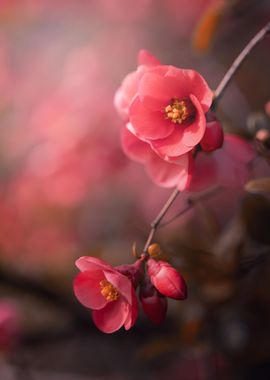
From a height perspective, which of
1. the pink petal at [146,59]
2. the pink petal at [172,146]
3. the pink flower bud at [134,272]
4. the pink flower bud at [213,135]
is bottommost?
the pink flower bud at [134,272]

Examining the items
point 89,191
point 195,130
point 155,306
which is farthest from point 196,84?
point 89,191

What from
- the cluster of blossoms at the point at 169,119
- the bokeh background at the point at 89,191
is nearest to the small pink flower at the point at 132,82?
the cluster of blossoms at the point at 169,119

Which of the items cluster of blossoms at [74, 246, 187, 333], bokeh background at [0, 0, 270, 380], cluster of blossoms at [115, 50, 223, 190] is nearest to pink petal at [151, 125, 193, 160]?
cluster of blossoms at [115, 50, 223, 190]

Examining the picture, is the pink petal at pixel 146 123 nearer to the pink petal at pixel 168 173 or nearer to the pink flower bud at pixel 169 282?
the pink petal at pixel 168 173

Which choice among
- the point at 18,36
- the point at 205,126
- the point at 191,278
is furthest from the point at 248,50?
the point at 18,36

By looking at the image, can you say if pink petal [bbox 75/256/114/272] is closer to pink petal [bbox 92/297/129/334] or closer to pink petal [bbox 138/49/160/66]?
pink petal [bbox 92/297/129/334]

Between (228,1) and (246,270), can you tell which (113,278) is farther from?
(228,1)

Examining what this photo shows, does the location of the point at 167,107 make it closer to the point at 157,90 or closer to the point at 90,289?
the point at 157,90
